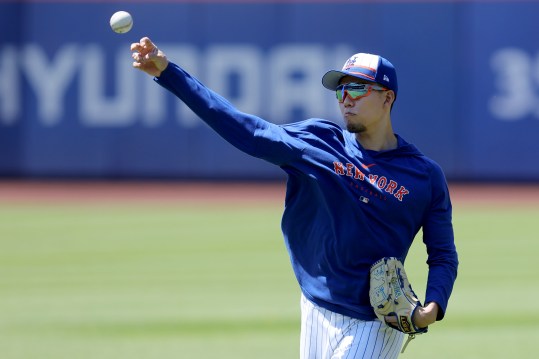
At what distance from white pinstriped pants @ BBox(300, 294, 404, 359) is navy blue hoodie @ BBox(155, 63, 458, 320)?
4 centimetres

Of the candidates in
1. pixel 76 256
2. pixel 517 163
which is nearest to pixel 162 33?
pixel 517 163

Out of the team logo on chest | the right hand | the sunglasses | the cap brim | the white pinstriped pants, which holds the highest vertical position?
the right hand

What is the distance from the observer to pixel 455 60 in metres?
22.9

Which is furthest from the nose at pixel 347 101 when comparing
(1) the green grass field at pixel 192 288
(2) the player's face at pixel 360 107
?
(1) the green grass field at pixel 192 288

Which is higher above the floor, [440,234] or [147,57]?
[147,57]

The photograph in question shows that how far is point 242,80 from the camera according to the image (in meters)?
23.4

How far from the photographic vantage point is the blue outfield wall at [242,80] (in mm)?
22875

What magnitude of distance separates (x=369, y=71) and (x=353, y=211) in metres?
0.70

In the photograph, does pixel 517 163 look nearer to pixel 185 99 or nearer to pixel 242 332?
pixel 242 332

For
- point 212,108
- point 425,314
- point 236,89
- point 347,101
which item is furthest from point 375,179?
point 236,89

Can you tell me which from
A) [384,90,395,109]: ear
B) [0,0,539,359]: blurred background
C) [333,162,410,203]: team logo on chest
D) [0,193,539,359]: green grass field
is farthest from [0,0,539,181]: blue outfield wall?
[333,162,410,203]: team logo on chest

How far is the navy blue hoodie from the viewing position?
5.16 metres

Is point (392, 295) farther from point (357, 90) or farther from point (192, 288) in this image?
point (192, 288)

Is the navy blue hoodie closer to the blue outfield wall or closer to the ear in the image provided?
the ear
